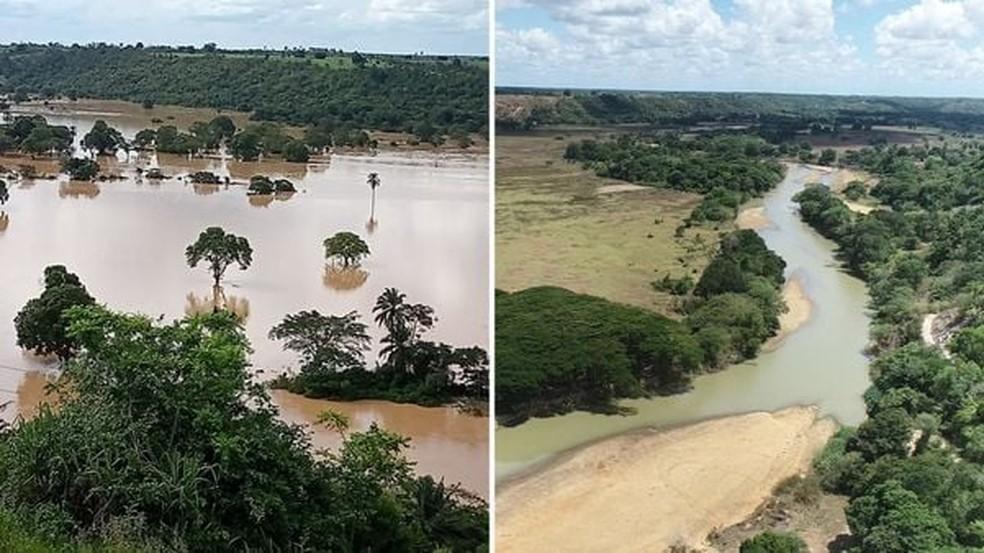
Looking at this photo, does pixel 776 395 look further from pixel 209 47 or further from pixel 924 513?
pixel 209 47

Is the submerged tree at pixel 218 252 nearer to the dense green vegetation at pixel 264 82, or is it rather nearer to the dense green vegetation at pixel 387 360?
the dense green vegetation at pixel 387 360

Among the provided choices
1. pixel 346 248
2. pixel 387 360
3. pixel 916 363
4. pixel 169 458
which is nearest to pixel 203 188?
pixel 346 248

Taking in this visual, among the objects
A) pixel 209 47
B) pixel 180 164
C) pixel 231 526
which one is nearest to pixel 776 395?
pixel 231 526

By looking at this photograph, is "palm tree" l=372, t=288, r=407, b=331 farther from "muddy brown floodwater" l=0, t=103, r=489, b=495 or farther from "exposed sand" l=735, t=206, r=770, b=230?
"exposed sand" l=735, t=206, r=770, b=230

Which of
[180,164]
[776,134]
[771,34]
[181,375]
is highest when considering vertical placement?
[771,34]

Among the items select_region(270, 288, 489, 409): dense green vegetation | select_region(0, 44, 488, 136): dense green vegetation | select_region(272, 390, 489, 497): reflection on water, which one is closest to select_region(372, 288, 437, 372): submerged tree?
select_region(270, 288, 489, 409): dense green vegetation

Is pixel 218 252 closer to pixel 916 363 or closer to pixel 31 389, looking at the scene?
pixel 31 389
